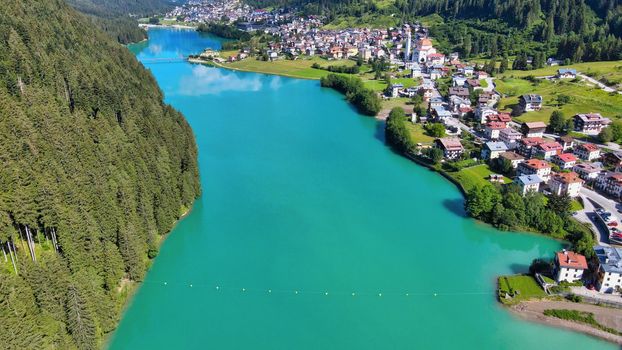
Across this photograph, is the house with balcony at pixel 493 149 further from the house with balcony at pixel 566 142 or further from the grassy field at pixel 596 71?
the grassy field at pixel 596 71

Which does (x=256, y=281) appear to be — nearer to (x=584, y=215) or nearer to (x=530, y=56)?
(x=584, y=215)

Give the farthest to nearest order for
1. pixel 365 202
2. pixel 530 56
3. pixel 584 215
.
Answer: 1. pixel 530 56
2. pixel 365 202
3. pixel 584 215

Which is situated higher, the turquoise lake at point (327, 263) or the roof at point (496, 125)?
the roof at point (496, 125)

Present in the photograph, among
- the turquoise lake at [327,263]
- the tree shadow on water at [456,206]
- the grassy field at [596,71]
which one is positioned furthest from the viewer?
the grassy field at [596,71]

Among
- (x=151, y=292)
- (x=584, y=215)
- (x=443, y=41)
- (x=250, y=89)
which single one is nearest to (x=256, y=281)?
(x=151, y=292)

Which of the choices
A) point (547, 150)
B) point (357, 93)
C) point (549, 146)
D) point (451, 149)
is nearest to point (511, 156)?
point (547, 150)

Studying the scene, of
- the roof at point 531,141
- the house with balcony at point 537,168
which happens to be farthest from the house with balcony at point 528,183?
the roof at point 531,141
